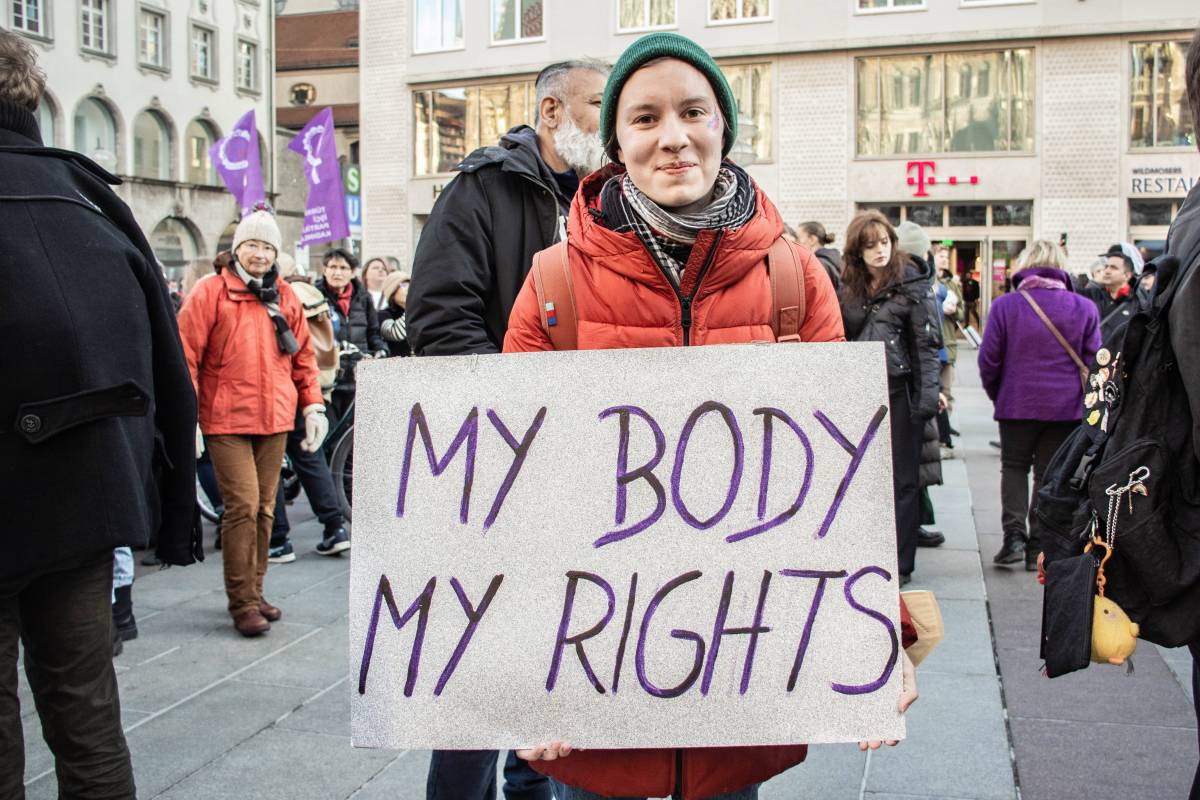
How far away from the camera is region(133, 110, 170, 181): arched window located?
135 ft

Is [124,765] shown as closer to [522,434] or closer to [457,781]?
[457,781]

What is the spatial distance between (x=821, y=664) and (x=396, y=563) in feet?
2.18

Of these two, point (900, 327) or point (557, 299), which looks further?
point (900, 327)

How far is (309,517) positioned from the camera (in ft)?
28.1

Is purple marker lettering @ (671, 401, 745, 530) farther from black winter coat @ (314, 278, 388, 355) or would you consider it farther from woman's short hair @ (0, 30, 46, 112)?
black winter coat @ (314, 278, 388, 355)

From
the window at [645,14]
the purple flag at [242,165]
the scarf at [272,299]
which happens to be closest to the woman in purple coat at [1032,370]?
the scarf at [272,299]

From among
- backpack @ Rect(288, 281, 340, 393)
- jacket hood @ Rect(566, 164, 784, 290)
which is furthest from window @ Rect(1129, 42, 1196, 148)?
jacket hood @ Rect(566, 164, 784, 290)

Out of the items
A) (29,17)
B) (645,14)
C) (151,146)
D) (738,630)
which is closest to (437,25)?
(645,14)

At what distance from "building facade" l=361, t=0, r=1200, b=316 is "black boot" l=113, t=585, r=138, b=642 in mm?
22803

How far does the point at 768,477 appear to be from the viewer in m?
1.89

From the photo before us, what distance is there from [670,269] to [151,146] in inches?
1711

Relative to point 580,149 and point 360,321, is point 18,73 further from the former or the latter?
point 360,321

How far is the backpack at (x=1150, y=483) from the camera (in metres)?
2.24

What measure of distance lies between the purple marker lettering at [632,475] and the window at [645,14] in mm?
31373
